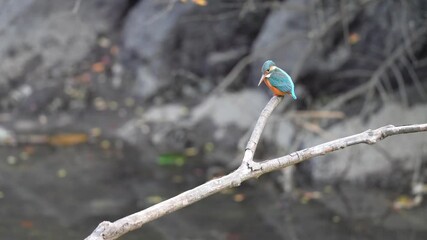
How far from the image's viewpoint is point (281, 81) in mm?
2574

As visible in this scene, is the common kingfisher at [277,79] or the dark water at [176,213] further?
the dark water at [176,213]

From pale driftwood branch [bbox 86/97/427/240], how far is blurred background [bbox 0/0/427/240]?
8.24 feet

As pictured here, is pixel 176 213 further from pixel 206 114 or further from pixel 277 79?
pixel 277 79

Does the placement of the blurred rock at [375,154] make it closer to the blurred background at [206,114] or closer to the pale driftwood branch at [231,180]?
the blurred background at [206,114]

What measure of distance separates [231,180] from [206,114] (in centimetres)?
490

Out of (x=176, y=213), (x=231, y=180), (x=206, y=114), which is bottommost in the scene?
(x=231, y=180)

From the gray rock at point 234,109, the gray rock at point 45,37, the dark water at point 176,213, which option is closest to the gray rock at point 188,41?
the gray rock at point 234,109

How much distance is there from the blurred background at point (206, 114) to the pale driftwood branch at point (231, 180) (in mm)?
2513

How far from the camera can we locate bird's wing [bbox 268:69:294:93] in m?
2.56

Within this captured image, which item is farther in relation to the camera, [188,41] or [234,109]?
[188,41]

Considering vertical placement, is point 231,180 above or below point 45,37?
below

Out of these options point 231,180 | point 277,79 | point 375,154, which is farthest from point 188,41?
point 231,180

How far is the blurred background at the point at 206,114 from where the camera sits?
549 cm

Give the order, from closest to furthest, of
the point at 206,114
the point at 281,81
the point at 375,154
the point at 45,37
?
the point at 281,81 → the point at 375,154 → the point at 206,114 → the point at 45,37
